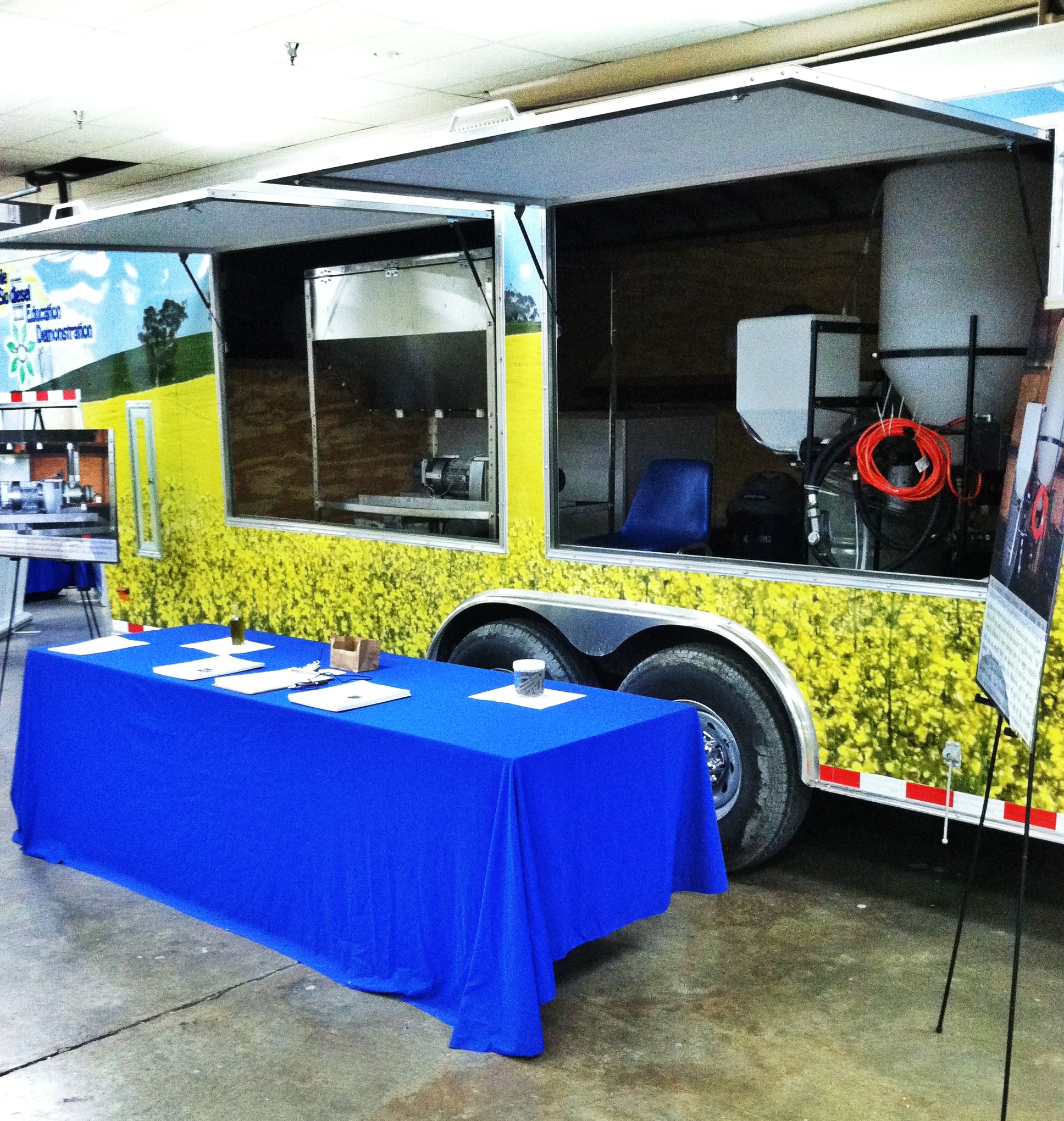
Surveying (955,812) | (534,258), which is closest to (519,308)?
(534,258)

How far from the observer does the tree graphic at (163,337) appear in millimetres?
6090

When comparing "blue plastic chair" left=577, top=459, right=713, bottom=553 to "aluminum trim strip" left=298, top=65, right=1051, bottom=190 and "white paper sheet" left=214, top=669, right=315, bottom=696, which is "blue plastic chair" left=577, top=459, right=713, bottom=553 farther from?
"aluminum trim strip" left=298, top=65, right=1051, bottom=190

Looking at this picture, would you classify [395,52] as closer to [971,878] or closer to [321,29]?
[321,29]

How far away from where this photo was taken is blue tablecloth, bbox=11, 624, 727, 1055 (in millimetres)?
3043

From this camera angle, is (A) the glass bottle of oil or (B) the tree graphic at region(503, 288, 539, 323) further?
(B) the tree graphic at region(503, 288, 539, 323)

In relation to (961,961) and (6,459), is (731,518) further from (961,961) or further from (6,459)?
(6,459)

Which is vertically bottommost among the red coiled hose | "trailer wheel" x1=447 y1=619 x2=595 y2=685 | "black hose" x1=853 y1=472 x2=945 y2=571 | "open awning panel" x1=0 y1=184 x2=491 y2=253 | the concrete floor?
the concrete floor

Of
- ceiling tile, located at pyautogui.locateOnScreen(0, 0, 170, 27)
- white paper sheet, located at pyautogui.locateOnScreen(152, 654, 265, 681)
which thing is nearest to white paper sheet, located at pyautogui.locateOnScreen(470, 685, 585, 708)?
white paper sheet, located at pyautogui.locateOnScreen(152, 654, 265, 681)

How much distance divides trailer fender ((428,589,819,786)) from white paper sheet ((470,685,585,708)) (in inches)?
26.6

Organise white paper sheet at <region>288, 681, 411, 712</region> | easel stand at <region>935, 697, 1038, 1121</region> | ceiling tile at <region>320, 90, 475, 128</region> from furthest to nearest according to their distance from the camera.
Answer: ceiling tile at <region>320, 90, 475, 128</region>, white paper sheet at <region>288, 681, 411, 712</region>, easel stand at <region>935, 697, 1038, 1121</region>

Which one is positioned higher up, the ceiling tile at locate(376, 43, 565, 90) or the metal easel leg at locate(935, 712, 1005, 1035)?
the ceiling tile at locate(376, 43, 565, 90)

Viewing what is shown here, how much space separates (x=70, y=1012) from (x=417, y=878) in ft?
3.33

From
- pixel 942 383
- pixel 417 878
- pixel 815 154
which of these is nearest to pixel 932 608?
pixel 942 383

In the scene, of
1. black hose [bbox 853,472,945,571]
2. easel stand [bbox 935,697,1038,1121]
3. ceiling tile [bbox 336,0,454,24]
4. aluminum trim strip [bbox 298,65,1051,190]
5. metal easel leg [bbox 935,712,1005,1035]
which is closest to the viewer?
easel stand [bbox 935,697,1038,1121]
